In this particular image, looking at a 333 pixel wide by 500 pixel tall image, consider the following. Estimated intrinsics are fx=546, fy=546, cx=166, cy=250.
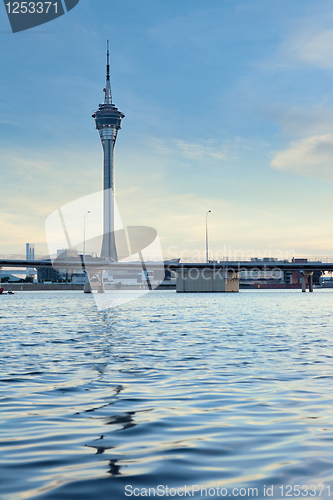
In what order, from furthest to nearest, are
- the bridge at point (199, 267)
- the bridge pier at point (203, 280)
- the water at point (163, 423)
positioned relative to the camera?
Result: the bridge pier at point (203, 280)
the bridge at point (199, 267)
the water at point (163, 423)

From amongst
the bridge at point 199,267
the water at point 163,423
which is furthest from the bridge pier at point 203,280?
the water at point 163,423

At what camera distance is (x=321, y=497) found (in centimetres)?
623

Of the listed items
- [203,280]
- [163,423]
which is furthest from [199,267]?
[163,423]

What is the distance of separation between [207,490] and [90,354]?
15366 millimetres

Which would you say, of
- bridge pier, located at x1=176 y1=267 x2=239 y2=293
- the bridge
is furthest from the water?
bridge pier, located at x1=176 y1=267 x2=239 y2=293

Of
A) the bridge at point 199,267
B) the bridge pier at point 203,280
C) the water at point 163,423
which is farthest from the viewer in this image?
the bridge pier at point 203,280

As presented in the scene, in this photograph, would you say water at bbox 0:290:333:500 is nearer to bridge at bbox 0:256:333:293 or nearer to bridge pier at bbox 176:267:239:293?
bridge at bbox 0:256:333:293

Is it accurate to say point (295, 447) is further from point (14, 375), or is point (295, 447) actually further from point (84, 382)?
point (14, 375)

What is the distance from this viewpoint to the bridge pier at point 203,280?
155 metres

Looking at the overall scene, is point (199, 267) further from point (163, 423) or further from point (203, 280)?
point (163, 423)

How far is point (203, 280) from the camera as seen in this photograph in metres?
157

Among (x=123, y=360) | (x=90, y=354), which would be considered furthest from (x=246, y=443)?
(x=90, y=354)

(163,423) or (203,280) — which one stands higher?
(203,280)

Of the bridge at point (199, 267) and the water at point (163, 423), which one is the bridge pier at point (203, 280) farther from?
the water at point (163, 423)
